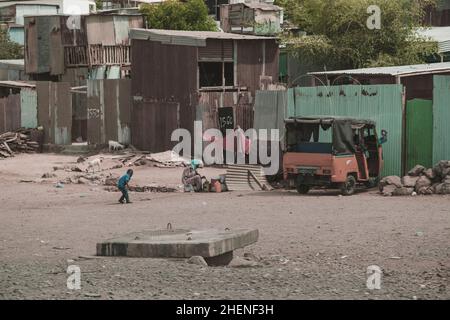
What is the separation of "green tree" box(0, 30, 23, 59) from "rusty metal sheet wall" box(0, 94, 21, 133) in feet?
57.0

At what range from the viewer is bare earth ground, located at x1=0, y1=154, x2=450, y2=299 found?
31.1ft

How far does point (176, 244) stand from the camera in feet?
37.1

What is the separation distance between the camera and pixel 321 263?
11656 millimetres

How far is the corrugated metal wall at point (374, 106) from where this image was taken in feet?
70.9

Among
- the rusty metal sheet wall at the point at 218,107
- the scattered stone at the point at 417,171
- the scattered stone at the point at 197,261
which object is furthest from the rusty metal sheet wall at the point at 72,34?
the scattered stone at the point at 197,261

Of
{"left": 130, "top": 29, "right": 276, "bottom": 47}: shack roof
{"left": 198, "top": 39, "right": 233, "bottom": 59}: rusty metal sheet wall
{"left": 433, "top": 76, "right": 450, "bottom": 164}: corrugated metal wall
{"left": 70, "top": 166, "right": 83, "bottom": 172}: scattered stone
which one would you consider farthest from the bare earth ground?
{"left": 198, "top": 39, "right": 233, "bottom": 59}: rusty metal sheet wall

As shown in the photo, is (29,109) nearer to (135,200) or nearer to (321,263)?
(135,200)

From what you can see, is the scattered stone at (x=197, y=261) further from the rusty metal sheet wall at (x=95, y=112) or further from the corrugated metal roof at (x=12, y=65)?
the corrugated metal roof at (x=12, y=65)

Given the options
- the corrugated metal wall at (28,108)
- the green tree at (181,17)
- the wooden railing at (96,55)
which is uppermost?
→ the green tree at (181,17)

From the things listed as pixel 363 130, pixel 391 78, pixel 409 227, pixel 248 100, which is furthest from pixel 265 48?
pixel 409 227

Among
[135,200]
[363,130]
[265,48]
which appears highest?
[265,48]

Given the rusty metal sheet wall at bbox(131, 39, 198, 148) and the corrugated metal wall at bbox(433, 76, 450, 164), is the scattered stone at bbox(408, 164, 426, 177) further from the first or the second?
the rusty metal sheet wall at bbox(131, 39, 198, 148)
